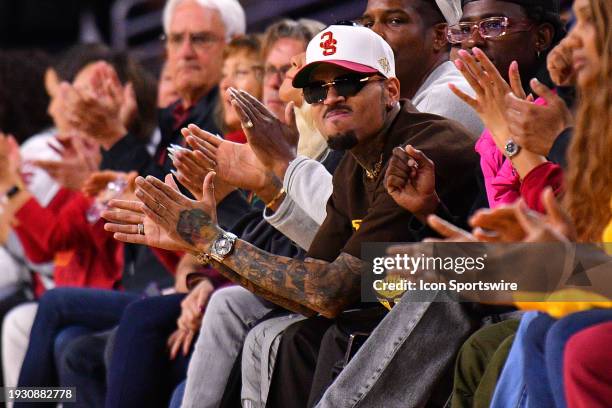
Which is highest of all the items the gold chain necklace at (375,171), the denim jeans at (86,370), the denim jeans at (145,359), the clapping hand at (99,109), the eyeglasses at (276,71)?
the gold chain necklace at (375,171)

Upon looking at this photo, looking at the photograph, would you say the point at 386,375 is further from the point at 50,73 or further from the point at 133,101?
the point at 50,73

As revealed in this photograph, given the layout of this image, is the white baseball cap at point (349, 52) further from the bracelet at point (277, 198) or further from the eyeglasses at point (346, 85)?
the bracelet at point (277, 198)

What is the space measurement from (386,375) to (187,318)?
1098 millimetres

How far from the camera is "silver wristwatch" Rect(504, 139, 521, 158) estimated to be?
2.45 meters

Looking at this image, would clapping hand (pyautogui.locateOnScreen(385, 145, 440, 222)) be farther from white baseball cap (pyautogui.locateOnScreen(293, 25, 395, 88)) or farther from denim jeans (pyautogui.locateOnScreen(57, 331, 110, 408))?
denim jeans (pyautogui.locateOnScreen(57, 331, 110, 408))

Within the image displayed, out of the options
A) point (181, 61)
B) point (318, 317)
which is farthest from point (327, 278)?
point (181, 61)

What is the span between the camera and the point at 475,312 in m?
2.50

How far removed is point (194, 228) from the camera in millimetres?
2717

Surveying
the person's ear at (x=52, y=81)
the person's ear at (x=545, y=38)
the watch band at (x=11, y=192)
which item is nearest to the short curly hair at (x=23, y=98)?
the person's ear at (x=52, y=81)

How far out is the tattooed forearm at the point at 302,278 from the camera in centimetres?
262

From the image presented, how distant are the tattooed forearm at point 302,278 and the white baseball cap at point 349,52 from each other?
1.38 ft

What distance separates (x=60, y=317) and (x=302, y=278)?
1675 mm

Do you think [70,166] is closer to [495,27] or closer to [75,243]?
[75,243]

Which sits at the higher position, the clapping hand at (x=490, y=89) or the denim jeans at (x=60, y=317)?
the clapping hand at (x=490, y=89)
